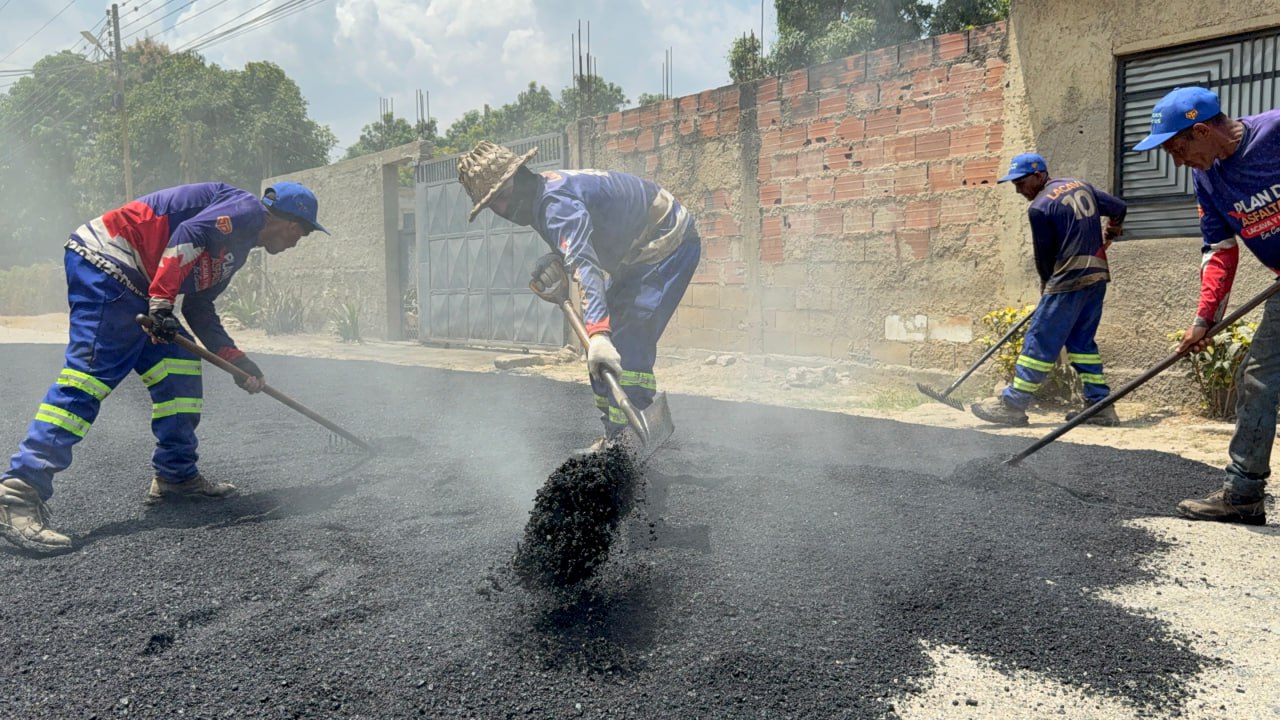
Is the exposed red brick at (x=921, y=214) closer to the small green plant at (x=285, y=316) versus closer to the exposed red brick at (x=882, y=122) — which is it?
the exposed red brick at (x=882, y=122)

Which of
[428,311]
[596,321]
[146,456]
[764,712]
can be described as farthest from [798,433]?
[428,311]

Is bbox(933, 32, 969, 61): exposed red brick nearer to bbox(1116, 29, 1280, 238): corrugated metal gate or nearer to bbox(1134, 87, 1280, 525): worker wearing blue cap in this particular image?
bbox(1116, 29, 1280, 238): corrugated metal gate

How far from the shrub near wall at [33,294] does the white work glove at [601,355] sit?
20314 mm

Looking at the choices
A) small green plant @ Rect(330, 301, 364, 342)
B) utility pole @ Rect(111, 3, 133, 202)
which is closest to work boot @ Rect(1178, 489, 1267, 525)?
small green plant @ Rect(330, 301, 364, 342)

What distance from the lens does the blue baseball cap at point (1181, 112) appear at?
109 inches

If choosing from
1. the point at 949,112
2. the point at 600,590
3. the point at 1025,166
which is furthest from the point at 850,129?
the point at 600,590

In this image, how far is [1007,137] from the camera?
5645mm

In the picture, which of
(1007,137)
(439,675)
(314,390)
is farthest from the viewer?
(314,390)

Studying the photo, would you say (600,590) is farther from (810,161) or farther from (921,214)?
(810,161)

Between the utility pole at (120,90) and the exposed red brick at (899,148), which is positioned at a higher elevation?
the utility pole at (120,90)

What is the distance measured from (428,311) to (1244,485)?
9.99 metres

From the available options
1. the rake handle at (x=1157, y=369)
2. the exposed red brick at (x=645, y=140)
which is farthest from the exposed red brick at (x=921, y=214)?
the exposed red brick at (x=645, y=140)

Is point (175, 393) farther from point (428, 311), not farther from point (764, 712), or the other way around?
point (428, 311)

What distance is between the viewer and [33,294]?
1844cm
